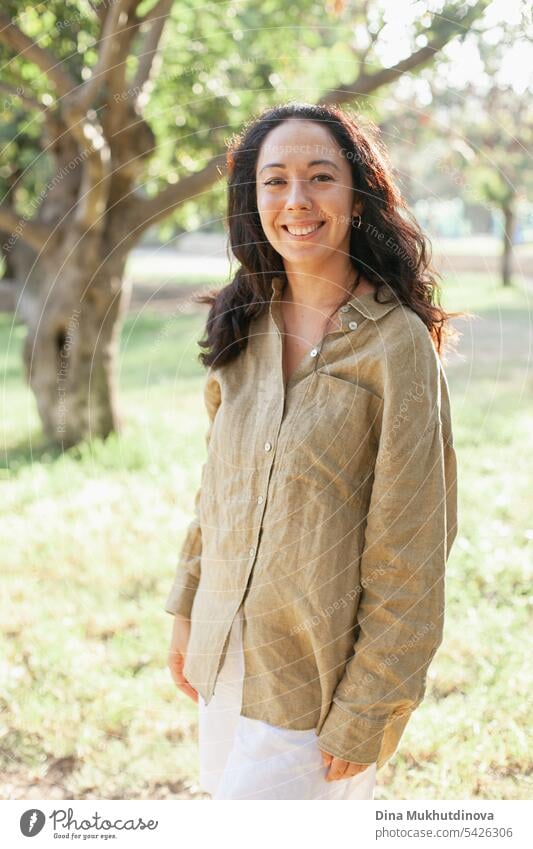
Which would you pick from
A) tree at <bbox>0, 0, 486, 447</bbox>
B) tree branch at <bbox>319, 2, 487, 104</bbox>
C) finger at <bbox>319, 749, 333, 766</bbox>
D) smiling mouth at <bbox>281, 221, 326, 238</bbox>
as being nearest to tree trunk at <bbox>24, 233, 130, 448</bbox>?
tree at <bbox>0, 0, 486, 447</bbox>

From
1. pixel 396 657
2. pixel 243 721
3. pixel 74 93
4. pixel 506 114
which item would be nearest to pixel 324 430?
pixel 396 657

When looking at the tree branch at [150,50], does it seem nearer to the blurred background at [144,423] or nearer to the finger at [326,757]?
the blurred background at [144,423]

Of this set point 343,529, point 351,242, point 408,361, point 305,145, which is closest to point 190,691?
point 343,529

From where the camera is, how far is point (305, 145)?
1.80 m

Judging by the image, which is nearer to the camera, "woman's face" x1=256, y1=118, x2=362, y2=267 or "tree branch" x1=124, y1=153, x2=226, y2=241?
"woman's face" x1=256, y1=118, x2=362, y2=267

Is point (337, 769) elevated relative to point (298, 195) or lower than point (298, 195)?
lower

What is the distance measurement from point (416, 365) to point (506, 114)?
48.2 ft

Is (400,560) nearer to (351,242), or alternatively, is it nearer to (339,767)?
(339,767)

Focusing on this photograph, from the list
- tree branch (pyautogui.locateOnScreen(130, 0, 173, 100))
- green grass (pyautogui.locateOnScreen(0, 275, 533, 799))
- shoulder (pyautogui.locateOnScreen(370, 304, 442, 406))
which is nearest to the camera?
shoulder (pyautogui.locateOnScreen(370, 304, 442, 406))

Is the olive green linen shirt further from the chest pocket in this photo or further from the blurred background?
the blurred background

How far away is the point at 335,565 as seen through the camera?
5.74 feet

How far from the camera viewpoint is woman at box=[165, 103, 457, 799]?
1689 mm

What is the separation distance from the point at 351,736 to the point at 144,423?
5.66 m

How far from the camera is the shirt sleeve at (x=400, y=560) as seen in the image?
166cm
